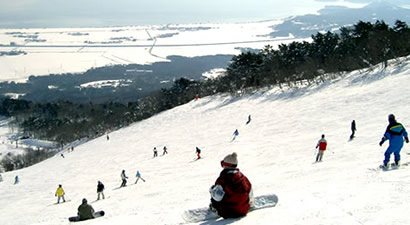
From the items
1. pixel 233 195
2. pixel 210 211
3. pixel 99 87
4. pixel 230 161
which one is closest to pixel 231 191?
Answer: pixel 233 195

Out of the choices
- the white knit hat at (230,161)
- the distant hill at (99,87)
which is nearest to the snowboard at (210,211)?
the white knit hat at (230,161)

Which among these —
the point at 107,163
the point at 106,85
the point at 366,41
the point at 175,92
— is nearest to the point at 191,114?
the point at 107,163

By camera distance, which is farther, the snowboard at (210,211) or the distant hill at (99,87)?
the distant hill at (99,87)

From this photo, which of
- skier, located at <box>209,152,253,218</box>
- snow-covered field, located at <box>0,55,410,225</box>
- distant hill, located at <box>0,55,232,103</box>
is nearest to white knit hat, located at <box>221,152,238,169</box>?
skier, located at <box>209,152,253,218</box>

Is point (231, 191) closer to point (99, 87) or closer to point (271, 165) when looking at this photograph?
point (271, 165)

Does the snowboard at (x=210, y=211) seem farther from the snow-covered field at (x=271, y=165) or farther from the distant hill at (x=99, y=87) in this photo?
the distant hill at (x=99, y=87)

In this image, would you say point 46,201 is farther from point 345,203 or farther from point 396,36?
point 396,36
